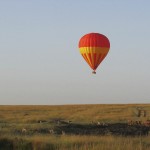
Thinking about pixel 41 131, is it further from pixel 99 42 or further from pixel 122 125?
pixel 99 42

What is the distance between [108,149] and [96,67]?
33.0 m

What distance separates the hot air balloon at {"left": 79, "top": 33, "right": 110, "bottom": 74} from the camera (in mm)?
50719

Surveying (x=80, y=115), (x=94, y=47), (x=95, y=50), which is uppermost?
(x=94, y=47)

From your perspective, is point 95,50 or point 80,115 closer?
point 95,50

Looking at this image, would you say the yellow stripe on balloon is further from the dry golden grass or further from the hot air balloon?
the dry golden grass


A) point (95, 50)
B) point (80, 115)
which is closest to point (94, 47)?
point (95, 50)

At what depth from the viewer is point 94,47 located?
166ft

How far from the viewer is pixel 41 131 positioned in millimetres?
33812

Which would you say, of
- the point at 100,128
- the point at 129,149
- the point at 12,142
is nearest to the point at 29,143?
the point at 12,142

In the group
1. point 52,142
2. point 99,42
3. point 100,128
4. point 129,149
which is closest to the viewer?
point 129,149

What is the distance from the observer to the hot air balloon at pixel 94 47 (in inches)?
1997

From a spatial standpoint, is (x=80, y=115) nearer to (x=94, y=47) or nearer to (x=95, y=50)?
(x=95, y=50)

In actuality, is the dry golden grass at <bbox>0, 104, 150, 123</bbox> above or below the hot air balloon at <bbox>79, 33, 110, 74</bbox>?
below

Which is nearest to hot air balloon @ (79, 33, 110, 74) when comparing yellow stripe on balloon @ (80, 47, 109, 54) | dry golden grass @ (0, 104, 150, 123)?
yellow stripe on balloon @ (80, 47, 109, 54)
